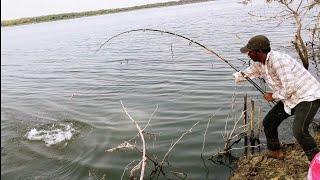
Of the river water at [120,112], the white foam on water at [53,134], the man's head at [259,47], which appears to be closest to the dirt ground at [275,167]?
the river water at [120,112]

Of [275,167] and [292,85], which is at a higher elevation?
[292,85]

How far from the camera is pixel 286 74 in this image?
443cm

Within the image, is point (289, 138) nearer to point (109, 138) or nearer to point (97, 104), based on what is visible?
point (109, 138)

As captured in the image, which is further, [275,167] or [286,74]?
[275,167]

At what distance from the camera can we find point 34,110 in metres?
11.5

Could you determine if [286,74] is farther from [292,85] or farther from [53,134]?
[53,134]

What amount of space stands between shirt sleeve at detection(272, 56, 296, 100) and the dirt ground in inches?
54.1

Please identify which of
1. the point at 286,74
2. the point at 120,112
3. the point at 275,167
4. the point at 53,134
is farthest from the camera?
the point at 120,112

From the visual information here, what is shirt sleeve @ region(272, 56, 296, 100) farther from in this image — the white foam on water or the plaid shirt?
the white foam on water

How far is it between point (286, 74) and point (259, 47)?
500 mm

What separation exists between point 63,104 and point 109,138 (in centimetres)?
423

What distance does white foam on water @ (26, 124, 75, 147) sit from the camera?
8.28m

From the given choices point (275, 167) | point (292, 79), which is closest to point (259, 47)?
point (292, 79)

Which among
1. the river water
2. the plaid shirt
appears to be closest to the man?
the plaid shirt
